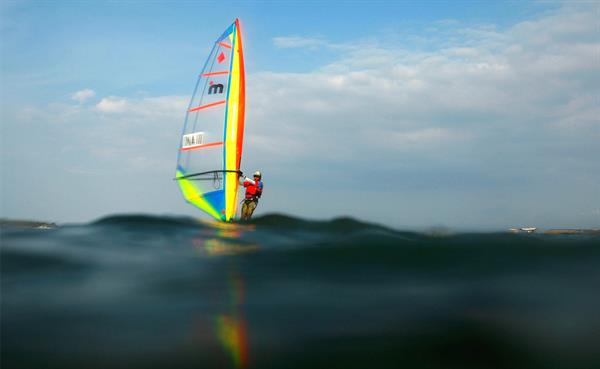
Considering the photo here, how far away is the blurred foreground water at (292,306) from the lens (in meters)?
6.54

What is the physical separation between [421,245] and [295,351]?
668cm

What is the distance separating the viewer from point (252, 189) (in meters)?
24.5

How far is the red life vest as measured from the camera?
24375mm

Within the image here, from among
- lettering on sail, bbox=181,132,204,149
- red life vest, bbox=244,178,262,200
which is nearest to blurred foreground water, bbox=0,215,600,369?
red life vest, bbox=244,178,262,200

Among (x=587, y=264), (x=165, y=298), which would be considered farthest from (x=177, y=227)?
(x=587, y=264)

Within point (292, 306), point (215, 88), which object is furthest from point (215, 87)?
point (292, 306)

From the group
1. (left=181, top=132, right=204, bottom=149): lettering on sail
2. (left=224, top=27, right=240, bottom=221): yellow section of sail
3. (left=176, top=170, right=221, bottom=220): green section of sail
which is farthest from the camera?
(left=181, top=132, right=204, bottom=149): lettering on sail

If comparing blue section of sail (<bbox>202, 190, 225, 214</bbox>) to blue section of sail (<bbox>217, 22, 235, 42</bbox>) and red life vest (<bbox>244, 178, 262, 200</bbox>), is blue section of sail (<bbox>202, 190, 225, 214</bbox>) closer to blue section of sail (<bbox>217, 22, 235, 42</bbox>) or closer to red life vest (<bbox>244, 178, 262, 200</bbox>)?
red life vest (<bbox>244, 178, 262, 200</bbox>)

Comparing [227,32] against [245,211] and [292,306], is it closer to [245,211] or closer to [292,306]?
[245,211]

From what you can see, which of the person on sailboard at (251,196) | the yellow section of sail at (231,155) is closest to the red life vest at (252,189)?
the person on sailboard at (251,196)

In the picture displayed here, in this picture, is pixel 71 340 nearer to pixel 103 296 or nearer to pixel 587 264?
pixel 103 296

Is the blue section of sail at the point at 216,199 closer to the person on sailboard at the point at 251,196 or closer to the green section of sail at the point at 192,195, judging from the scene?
the green section of sail at the point at 192,195

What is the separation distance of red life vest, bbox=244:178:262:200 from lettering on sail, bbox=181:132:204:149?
4282 mm

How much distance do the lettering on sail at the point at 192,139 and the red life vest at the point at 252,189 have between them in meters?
4.28
